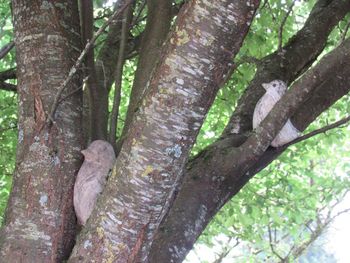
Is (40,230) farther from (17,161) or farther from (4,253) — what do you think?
(17,161)

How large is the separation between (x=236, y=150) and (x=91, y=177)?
72 cm

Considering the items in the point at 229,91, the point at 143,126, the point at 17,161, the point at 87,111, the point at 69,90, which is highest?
the point at 229,91

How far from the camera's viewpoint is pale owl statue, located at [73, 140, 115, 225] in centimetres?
193

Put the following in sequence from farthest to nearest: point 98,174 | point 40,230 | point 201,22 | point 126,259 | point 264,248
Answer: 1. point 264,248
2. point 98,174
3. point 40,230
4. point 126,259
5. point 201,22

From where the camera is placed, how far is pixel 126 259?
5.52 feet

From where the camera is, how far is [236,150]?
230 centimetres

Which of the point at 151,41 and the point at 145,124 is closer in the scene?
the point at 145,124

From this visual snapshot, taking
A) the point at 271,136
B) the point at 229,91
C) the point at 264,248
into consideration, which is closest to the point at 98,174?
the point at 271,136

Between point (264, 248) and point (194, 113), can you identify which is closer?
point (194, 113)

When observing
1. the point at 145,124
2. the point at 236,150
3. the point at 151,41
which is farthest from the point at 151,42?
the point at 145,124

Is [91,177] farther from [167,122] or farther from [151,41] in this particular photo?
[151,41]

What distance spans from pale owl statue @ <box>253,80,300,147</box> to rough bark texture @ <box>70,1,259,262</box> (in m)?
0.87

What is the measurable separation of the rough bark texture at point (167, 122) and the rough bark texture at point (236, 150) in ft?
1.36

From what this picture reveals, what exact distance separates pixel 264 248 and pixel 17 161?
5914 millimetres
